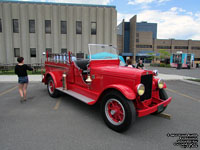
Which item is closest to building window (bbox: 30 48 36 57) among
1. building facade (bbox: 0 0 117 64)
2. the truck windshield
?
building facade (bbox: 0 0 117 64)

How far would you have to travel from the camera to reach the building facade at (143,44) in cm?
4944

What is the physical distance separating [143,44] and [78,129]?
57.9 meters

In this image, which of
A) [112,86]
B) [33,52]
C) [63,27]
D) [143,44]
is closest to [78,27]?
[63,27]

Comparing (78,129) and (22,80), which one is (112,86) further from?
(22,80)

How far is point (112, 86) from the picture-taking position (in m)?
2.89

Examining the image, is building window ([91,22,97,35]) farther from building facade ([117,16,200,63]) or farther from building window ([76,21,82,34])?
building facade ([117,16,200,63])

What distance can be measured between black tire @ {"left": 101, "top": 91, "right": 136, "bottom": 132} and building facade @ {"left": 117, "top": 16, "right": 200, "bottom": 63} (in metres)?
46.8

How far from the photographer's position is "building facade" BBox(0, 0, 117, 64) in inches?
639

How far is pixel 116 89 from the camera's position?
287 cm

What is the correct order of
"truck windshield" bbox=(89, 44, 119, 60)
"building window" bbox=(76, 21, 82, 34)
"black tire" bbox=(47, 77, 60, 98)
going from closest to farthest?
"truck windshield" bbox=(89, 44, 119, 60) → "black tire" bbox=(47, 77, 60, 98) → "building window" bbox=(76, 21, 82, 34)

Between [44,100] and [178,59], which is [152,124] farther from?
[178,59]

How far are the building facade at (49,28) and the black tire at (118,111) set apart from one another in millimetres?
13490

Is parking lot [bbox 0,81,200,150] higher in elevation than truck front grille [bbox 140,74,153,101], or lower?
lower

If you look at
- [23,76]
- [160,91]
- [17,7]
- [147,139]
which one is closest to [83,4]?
[17,7]
